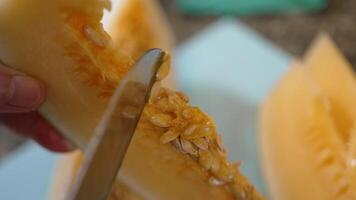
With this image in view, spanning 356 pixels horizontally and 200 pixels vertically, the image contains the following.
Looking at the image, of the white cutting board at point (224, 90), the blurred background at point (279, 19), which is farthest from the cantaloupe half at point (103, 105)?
the blurred background at point (279, 19)

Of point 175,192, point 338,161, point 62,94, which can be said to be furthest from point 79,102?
point 338,161

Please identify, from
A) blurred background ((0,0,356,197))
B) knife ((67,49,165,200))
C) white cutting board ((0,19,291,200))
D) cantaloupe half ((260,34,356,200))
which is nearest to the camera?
knife ((67,49,165,200))

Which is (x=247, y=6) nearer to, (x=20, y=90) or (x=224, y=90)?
(x=224, y=90)

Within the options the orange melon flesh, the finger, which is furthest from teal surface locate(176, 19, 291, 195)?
the finger

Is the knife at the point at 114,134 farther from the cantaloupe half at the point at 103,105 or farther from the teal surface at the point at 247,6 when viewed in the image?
the teal surface at the point at 247,6

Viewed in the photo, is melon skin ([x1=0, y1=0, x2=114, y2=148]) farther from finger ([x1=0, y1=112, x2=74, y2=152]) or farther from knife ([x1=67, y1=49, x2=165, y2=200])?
finger ([x1=0, y1=112, x2=74, y2=152])

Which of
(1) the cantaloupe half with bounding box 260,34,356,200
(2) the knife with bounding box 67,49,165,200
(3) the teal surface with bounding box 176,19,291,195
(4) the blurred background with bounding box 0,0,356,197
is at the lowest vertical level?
(2) the knife with bounding box 67,49,165,200
